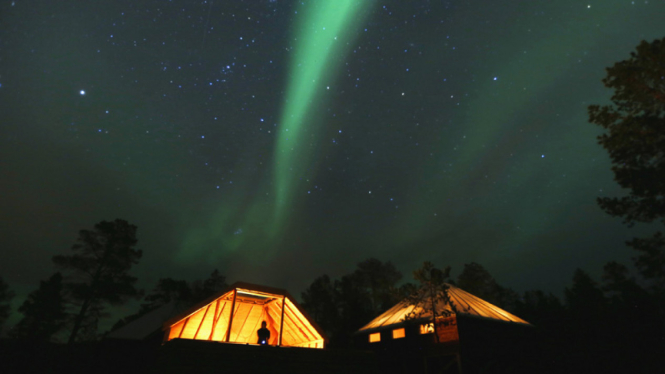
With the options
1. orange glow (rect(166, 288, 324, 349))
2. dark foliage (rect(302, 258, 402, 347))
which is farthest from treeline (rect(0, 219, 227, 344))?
dark foliage (rect(302, 258, 402, 347))

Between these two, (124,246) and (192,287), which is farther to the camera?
(192,287)

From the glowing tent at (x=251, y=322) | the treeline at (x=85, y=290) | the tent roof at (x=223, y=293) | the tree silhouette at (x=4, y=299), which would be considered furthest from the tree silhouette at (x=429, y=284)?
the tree silhouette at (x=4, y=299)

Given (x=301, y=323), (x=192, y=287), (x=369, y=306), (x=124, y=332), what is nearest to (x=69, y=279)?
(x=124, y=332)

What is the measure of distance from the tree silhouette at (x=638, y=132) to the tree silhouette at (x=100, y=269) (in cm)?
3589

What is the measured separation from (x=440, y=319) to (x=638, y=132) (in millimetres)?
10832

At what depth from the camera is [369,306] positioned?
49.9 meters

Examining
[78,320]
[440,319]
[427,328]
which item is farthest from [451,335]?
[78,320]

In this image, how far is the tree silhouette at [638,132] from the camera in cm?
1221

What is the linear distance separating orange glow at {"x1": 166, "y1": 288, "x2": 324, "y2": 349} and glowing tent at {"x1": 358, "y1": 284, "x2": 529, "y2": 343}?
4.77 metres

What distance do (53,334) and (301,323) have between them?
104ft

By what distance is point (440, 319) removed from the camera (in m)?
16.2

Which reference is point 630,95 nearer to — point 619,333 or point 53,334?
point 619,333

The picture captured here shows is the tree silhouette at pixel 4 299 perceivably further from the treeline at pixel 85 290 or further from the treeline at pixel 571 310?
the treeline at pixel 571 310

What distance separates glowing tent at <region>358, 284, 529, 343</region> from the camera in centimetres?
1600
